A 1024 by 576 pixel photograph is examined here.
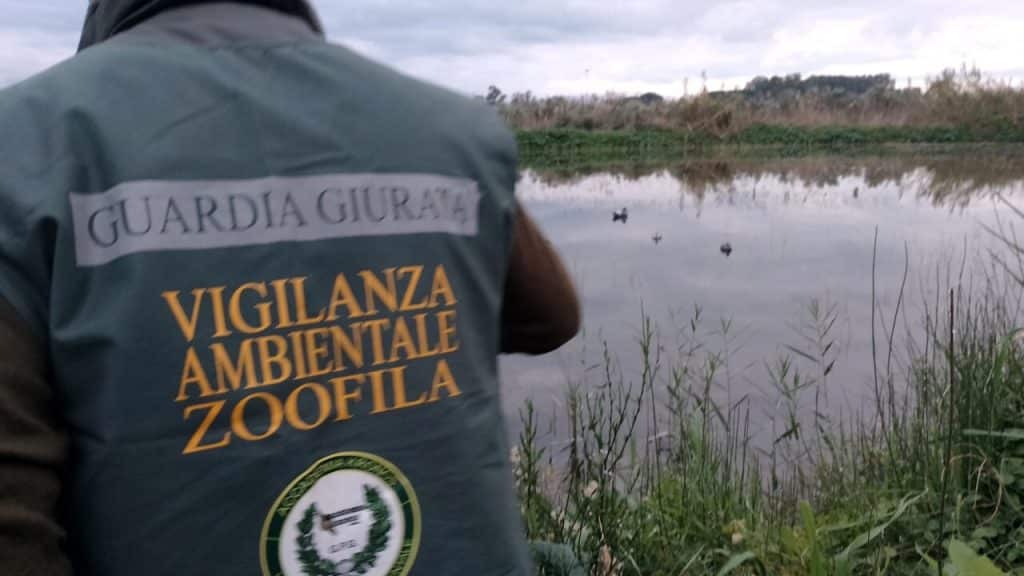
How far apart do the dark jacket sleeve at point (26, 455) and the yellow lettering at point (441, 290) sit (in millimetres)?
481

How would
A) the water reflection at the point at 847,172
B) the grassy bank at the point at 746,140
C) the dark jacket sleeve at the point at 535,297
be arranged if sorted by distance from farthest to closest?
the grassy bank at the point at 746,140
the water reflection at the point at 847,172
the dark jacket sleeve at the point at 535,297

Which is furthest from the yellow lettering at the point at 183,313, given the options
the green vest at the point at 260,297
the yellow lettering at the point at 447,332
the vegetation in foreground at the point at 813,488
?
the vegetation in foreground at the point at 813,488

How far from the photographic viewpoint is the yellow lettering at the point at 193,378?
107cm

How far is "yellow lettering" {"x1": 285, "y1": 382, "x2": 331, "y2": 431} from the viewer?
1151 mm

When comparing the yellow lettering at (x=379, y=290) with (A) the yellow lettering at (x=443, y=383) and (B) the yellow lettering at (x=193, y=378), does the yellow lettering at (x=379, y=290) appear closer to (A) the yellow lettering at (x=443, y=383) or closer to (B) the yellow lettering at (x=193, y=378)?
(A) the yellow lettering at (x=443, y=383)

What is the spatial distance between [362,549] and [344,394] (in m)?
0.21

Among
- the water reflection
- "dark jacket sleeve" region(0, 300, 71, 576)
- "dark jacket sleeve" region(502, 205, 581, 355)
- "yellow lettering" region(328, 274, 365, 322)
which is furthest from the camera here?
the water reflection

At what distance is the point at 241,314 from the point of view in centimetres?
111

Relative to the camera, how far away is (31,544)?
100 centimetres

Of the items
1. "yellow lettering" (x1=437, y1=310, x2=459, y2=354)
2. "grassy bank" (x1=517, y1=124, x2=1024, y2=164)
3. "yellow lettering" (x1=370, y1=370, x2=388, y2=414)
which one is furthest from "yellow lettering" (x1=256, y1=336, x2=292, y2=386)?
"grassy bank" (x1=517, y1=124, x2=1024, y2=164)

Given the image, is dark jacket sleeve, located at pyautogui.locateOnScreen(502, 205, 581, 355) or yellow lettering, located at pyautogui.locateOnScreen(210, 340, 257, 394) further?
dark jacket sleeve, located at pyautogui.locateOnScreen(502, 205, 581, 355)

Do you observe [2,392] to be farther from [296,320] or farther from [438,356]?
[438,356]

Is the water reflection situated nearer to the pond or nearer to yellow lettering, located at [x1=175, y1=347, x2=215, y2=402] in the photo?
the pond

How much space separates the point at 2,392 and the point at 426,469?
0.52 meters
